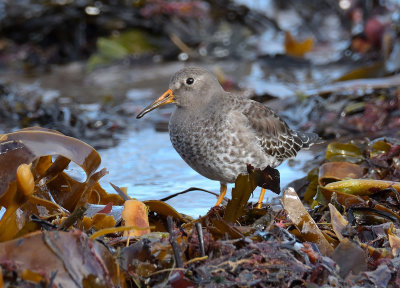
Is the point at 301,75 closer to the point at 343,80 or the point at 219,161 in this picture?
the point at 343,80

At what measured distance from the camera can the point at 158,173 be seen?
434 centimetres

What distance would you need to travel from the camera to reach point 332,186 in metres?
3.10

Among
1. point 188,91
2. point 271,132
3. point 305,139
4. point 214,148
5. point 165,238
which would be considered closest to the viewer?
point 165,238

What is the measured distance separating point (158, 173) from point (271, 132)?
912mm

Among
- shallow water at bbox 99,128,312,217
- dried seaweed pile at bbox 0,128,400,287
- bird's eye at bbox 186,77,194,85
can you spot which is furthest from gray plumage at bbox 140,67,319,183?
dried seaweed pile at bbox 0,128,400,287

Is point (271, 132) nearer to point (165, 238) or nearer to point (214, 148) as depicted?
point (214, 148)

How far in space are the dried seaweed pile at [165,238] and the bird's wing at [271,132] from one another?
0.83m

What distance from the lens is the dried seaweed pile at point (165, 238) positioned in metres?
2.04

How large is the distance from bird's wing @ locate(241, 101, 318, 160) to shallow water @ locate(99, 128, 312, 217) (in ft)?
0.81

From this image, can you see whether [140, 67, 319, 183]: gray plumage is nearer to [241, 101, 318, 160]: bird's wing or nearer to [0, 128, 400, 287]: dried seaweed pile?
[241, 101, 318, 160]: bird's wing

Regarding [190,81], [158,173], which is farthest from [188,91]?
[158,173]

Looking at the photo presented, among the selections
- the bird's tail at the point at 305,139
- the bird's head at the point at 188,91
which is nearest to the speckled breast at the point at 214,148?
the bird's head at the point at 188,91

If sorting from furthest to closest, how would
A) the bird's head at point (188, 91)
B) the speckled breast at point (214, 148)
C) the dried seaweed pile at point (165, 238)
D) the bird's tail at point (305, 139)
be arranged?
the bird's tail at point (305, 139) → the bird's head at point (188, 91) → the speckled breast at point (214, 148) → the dried seaweed pile at point (165, 238)

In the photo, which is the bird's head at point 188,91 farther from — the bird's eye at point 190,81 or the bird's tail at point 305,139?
the bird's tail at point 305,139
